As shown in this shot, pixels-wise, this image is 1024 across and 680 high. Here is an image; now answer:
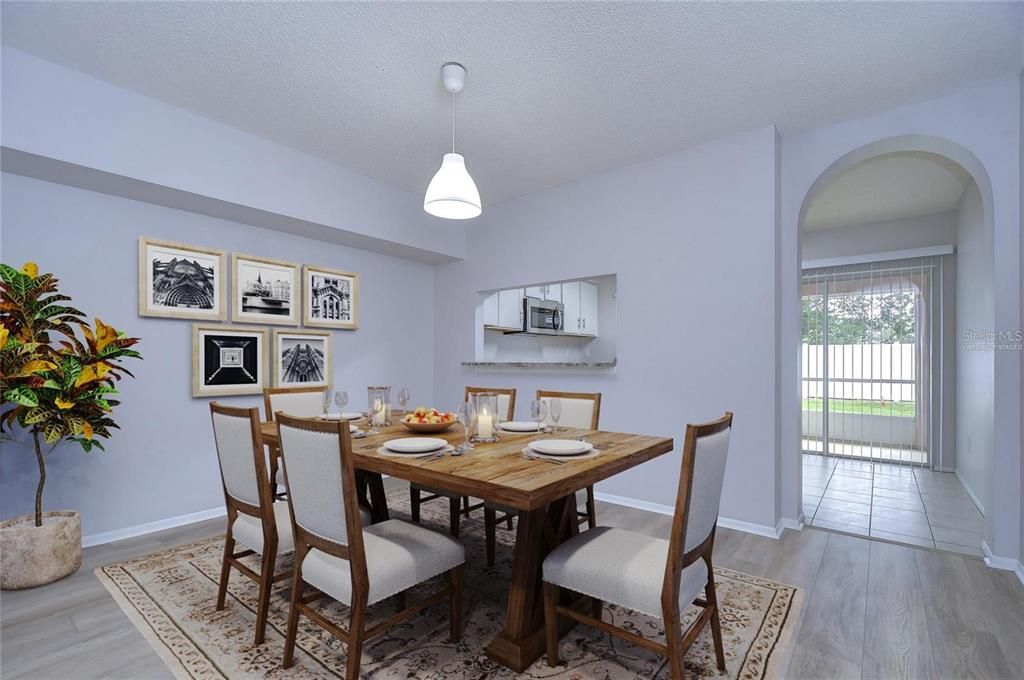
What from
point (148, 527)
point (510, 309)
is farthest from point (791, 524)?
point (148, 527)

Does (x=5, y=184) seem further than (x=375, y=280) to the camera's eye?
No

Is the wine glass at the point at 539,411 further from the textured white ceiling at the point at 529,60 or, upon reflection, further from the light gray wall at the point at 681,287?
the textured white ceiling at the point at 529,60

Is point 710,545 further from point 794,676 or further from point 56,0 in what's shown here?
point 56,0

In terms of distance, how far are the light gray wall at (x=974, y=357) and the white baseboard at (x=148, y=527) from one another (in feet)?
15.6

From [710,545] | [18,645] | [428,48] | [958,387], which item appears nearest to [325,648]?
[18,645]

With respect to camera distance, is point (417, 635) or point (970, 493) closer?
point (417, 635)

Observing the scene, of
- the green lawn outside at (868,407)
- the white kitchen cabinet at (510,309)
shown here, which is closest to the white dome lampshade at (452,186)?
the white kitchen cabinet at (510,309)

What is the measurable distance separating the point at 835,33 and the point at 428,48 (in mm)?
1901

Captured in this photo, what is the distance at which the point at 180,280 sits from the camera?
3.23 m

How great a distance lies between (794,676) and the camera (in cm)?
168

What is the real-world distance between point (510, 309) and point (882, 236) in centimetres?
408

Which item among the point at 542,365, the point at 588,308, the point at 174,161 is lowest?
the point at 542,365

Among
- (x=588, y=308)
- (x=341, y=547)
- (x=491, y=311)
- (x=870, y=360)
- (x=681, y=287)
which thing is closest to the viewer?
(x=341, y=547)

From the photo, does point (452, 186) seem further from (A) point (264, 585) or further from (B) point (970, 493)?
(B) point (970, 493)
